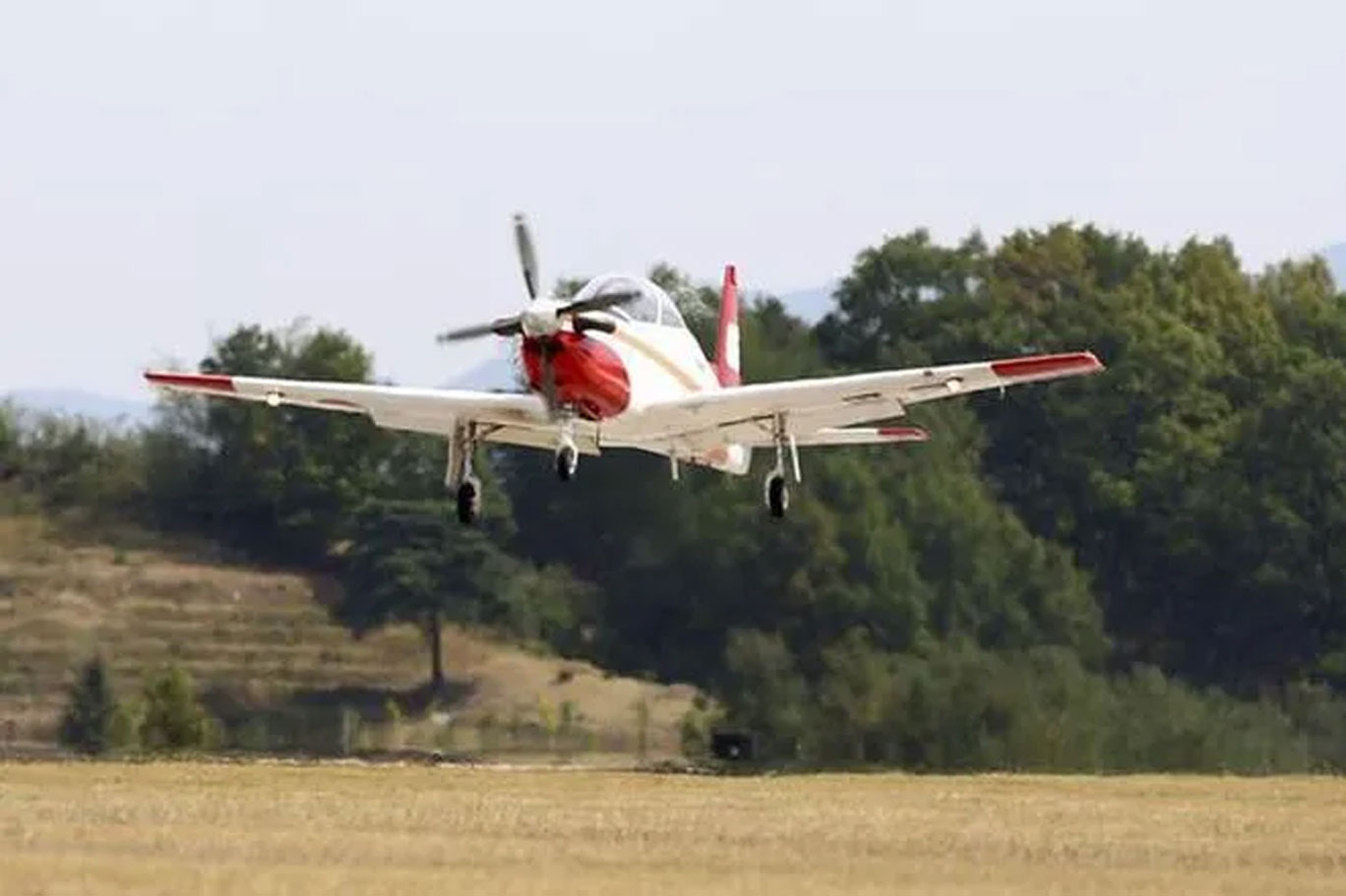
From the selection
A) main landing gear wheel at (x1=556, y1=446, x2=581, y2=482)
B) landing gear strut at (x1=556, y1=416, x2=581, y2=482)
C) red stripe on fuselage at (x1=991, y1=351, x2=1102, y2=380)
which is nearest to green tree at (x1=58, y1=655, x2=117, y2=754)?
landing gear strut at (x1=556, y1=416, x2=581, y2=482)

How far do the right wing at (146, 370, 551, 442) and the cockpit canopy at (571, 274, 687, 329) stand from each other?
1.33 m

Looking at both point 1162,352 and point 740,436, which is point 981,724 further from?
point 1162,352

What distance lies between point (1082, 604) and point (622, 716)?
25.4 ft

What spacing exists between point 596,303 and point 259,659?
2949cm

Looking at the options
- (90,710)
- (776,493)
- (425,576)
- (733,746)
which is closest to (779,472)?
(776,493)

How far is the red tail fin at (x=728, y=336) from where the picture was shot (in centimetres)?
4634

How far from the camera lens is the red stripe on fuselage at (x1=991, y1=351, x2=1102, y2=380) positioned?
121ft

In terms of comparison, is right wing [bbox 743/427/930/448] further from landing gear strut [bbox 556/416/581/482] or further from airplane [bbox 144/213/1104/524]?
landing gear strut [bbox 556/416/581/482]

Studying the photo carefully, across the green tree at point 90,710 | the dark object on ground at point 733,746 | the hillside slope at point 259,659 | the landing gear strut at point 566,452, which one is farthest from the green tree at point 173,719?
the landing gear strut at point 566,452

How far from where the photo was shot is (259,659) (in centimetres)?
6550

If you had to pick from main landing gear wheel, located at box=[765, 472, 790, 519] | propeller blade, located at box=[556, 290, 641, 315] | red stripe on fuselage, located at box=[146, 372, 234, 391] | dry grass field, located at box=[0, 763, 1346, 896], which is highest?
propeller blade, located at box=[556, 290, 641, 315]

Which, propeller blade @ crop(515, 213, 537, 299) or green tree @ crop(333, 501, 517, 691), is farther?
green tree @ crop(333, 501, 517, 691)

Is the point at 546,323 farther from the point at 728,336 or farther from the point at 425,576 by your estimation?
the point at 425,576

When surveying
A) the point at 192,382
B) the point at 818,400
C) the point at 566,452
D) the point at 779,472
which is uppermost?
the point at 192,382
